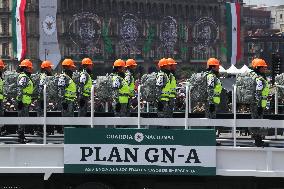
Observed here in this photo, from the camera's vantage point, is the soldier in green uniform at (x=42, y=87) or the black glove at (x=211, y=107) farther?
the soldier in green uniform at (x=42, y=87)

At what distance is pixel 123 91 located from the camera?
1450cm

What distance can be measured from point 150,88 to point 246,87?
6.14 ft

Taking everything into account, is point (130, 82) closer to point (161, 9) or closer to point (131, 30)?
point (131, 30)

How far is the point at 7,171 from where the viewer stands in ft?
42.1

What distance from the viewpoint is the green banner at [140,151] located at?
12.5 meters

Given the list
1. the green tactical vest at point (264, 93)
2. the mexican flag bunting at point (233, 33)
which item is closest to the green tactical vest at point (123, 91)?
the green tactical vest at point (264, 93)

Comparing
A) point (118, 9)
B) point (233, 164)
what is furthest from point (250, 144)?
point (118, 9)

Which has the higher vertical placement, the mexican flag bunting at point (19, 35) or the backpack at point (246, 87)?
the mexican flag bunting at point (19, 35)

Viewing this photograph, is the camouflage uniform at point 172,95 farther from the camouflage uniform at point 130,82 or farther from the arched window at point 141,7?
the arched window at point 141,7

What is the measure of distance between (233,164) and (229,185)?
0.64 m

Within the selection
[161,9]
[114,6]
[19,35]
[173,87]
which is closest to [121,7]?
[114,6]

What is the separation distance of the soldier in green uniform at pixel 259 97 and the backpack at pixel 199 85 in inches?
36.7

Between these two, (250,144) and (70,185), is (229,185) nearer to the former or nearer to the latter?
(250,144)

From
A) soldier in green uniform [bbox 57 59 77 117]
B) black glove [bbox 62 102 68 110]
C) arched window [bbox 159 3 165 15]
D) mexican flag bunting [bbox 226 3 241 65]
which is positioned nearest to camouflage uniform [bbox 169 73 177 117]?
soldier in green uniform [bbox 57 59 77 117]
